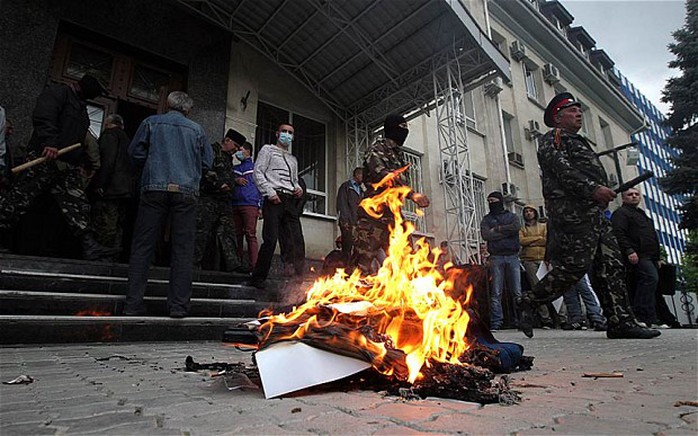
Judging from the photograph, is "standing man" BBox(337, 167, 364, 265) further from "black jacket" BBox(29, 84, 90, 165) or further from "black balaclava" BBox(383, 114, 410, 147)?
"black jacket" BBox(29, 84, 90, 165)

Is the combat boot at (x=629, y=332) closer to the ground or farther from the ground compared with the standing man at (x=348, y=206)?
closer to the ground

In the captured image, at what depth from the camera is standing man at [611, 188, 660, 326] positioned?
7.25m

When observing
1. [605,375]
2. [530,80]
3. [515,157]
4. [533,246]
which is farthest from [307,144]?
[530,80]

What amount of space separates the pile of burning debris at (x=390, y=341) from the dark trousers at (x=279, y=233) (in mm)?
2861

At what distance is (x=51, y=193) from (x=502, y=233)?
288 inches

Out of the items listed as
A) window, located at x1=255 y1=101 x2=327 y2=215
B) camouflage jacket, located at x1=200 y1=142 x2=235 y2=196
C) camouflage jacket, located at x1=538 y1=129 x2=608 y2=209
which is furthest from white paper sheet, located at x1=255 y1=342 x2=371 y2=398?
window, located at x1=255 y1=101 x2=327 y2=215

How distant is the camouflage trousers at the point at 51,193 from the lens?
5.10 m

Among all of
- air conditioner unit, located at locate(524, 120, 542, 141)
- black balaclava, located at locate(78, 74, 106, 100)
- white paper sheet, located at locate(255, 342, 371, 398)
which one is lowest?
white paper sheet, located at locate(255, 342, 371, 398)

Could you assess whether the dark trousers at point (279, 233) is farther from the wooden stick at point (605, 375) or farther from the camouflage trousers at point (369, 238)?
the wooden stick at point (605, 375)

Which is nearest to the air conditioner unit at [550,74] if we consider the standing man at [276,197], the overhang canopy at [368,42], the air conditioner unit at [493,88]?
the air conditioner unit at [493,88]

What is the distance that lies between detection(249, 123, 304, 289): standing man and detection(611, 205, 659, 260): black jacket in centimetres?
592

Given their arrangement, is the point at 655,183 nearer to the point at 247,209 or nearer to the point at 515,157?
the point at 515,157

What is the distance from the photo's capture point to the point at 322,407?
1629mm

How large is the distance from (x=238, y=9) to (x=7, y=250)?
7.16 m
